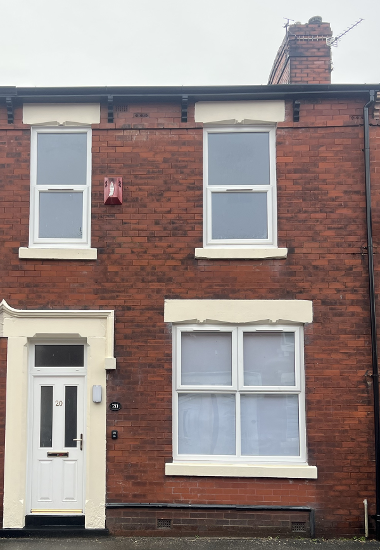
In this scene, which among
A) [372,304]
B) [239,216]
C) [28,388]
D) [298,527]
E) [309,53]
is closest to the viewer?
[298,527]

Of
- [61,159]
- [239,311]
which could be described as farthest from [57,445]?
[61,159]

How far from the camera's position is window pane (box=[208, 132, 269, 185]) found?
7.57 metres

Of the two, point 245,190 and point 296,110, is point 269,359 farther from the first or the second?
point 296,110

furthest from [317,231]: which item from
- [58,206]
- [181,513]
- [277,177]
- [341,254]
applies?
[181,513]

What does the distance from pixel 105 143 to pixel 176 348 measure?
123 inches

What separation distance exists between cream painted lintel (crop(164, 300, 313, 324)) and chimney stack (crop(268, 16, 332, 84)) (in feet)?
12.0

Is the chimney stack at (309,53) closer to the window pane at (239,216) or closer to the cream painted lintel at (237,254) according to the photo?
the window pane at (239,216)

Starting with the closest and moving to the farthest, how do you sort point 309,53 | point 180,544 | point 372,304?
point 180,544, point 372,304, point 309,53

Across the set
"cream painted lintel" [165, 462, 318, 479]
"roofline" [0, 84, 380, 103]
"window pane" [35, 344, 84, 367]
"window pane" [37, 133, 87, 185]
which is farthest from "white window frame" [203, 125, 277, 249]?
"cream painted lintel" [165, 462, 318, 479]

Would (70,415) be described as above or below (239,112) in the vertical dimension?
below

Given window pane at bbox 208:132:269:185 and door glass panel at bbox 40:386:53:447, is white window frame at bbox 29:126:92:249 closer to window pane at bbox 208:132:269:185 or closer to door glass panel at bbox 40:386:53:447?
window pane at bbox 208:132:269:185

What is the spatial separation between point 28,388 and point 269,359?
3.38 metres

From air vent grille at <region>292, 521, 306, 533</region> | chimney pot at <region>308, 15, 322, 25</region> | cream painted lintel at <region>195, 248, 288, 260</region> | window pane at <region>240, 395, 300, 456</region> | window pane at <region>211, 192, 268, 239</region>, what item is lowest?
air vent grille at <region>292, 521, 306, 533</region>

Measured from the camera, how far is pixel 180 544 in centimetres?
655
